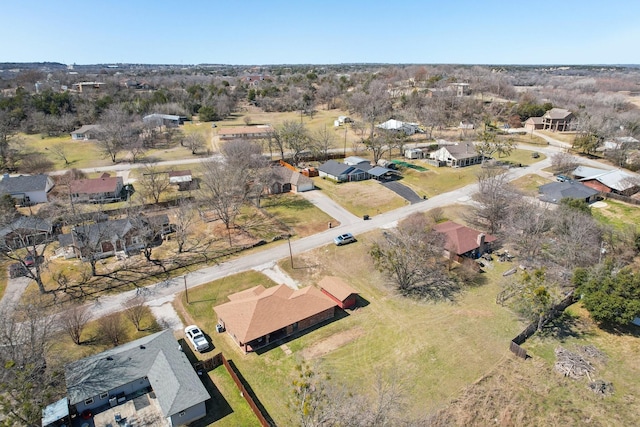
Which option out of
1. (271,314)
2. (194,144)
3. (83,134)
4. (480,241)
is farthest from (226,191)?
(83,134)

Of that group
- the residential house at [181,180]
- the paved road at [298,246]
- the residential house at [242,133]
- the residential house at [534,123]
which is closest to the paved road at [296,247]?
the paved road at [298,246]

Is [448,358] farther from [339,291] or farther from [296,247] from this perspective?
[296,247]

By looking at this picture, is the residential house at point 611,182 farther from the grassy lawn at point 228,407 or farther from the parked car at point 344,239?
the grassy lawn at point 228,407

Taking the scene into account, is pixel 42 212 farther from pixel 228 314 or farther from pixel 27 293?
pixel 228 314

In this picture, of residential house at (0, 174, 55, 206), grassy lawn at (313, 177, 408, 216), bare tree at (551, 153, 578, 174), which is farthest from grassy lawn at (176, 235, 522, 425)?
bare tree at (551, 153, 578, 174)

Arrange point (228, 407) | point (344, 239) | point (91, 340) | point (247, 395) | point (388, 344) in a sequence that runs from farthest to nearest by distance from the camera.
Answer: point (344, 239)
point (91, 340)
point (388, 344)
point (247, 395)
point (228, 407)

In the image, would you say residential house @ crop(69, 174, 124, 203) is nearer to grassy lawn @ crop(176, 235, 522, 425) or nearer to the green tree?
grassy lawn @ crop(176, 235, 522, 425)
